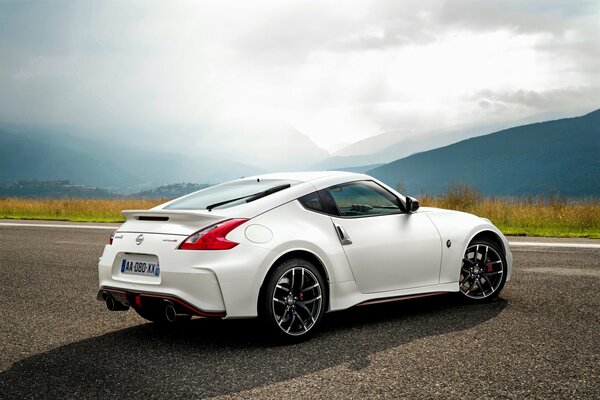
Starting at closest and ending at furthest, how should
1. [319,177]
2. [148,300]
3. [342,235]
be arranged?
[148,300]
[342,235]
[319,177]

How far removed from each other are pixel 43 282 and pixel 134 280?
4.54 m

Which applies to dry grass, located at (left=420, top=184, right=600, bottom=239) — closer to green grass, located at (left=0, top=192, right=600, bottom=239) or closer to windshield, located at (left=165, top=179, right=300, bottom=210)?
green grass, located at (left=0, top=192, right=600, bottom=239)

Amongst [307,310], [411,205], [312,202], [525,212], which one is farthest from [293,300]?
[525,212]

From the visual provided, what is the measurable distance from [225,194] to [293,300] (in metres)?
1.28

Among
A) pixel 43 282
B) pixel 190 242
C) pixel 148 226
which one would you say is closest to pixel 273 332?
pixel 190 242

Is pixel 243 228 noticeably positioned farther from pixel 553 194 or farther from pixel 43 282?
pixel 553 194

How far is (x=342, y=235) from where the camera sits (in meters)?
6.00

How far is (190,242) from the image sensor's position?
5352 millimetres

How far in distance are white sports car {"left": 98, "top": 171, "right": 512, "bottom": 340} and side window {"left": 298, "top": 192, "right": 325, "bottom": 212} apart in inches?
0.5

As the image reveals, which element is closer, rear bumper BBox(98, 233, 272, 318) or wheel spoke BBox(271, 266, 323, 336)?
rear bumper BBox(98, 233, 272, 318)

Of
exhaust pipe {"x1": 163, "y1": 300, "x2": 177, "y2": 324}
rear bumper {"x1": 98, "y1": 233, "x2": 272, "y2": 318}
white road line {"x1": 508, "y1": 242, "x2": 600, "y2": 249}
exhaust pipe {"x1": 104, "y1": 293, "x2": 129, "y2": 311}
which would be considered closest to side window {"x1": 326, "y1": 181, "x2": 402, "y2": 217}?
rear bumper {"x1": 98, "y1": 233, "x2": 272, "y2": 318}

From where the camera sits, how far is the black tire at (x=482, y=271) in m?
7.05

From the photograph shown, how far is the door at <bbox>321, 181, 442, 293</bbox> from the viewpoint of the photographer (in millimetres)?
6078

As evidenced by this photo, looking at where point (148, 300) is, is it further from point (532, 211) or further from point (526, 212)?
point (532, 211)
